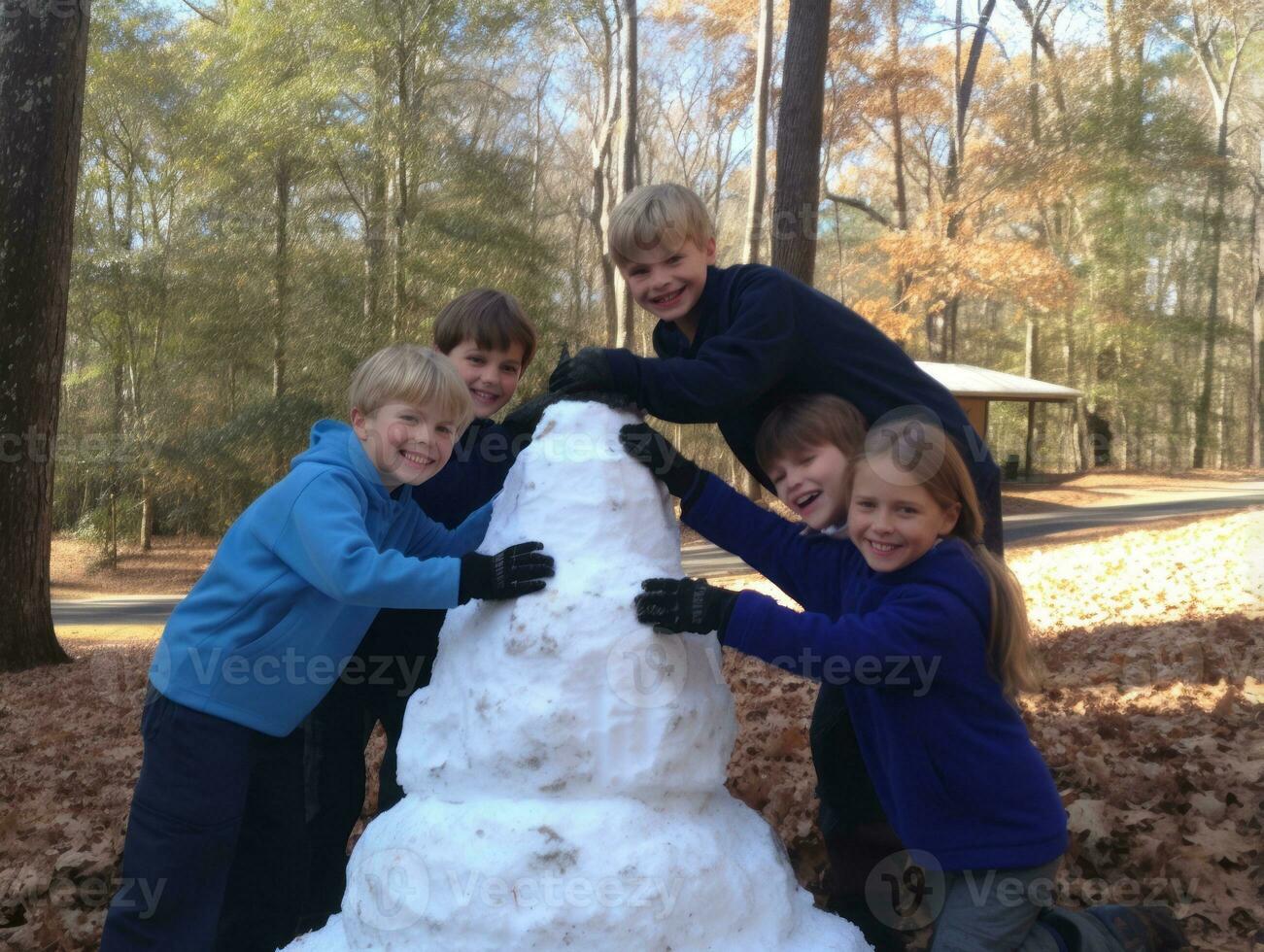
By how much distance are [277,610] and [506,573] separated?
710mm

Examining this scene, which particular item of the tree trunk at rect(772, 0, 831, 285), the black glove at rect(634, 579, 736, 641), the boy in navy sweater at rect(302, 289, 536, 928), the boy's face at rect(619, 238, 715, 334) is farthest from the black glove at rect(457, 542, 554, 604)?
the tree trunk at rect(772, 0, 831, 285)

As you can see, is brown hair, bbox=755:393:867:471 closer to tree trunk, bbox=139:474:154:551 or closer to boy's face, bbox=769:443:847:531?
boy's face, bbox=769:443:847:531

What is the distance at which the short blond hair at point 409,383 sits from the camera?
7.82 feet

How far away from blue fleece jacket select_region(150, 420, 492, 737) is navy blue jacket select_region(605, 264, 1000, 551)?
2.46 ft

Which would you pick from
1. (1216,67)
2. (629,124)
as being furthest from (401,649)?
(1216,67)

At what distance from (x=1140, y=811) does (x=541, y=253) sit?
1562 centimetres

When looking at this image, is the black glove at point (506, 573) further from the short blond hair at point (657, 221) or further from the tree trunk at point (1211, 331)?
the tree trunk at point (1211, 331)

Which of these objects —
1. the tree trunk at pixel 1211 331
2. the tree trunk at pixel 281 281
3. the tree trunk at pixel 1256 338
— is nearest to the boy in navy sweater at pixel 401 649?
the tree trunk at pixel 281 281

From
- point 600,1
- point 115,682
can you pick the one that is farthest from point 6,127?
point 600,1

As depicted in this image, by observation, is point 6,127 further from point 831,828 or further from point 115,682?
point 831,828

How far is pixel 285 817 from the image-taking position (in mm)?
2469

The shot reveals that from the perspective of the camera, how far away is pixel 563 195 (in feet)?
101

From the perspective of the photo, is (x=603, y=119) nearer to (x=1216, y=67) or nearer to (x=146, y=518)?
(x=146, y=518)

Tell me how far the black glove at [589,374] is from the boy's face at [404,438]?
1.24 ft
